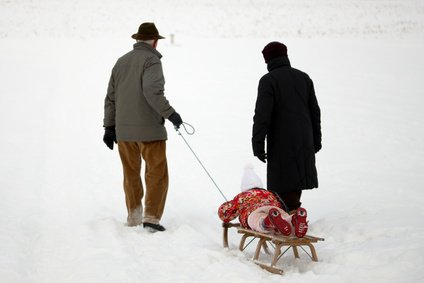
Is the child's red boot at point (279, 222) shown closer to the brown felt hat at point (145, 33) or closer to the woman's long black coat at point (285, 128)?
the woman's long black coat at point (285, 128)

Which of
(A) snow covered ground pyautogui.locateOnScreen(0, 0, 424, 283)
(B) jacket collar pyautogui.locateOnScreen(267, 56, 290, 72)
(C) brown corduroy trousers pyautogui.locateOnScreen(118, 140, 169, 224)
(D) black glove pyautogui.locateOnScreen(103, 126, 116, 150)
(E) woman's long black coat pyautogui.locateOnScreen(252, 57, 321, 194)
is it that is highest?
(B) jacket collar pyautogui.locateOnScreen(267, 56, 290, 72)

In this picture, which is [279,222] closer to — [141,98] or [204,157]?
[141,98]

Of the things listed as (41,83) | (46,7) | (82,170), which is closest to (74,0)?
(46,7)

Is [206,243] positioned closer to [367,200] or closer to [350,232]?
[350,232]

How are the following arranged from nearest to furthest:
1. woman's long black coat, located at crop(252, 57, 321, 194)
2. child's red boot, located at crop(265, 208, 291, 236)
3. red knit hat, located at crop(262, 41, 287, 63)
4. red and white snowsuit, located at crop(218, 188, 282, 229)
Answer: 1. child's red boot, located at crop(265, 208, 291, 236)
2. red and white snowsuit, located at crop(218, 188, 282, 229)
3. woman's long black coat, located at crop(252, 57, 321, 194)
4. red knit hat, located at crop(262, 41, 287, 63)

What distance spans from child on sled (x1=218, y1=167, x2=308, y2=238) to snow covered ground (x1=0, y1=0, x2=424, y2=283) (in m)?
0.37

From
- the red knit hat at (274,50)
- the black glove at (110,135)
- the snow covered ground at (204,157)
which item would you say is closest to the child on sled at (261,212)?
the snow covered ground at (204,157)

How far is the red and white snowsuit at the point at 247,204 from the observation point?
546cm

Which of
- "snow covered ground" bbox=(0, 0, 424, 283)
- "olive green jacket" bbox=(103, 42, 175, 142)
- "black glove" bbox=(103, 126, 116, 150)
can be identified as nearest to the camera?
"snow covered ground" bbox=(0, 0, 424, 283)

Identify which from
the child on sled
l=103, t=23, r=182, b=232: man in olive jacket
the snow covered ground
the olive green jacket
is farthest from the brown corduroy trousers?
the child on sled

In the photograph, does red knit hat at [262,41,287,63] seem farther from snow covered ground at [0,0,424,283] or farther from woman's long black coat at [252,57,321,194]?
snow covered ground at [0,0,424,283]

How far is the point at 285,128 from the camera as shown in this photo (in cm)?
594

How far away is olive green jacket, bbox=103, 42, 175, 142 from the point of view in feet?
20.8

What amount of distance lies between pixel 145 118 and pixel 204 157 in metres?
4.93
